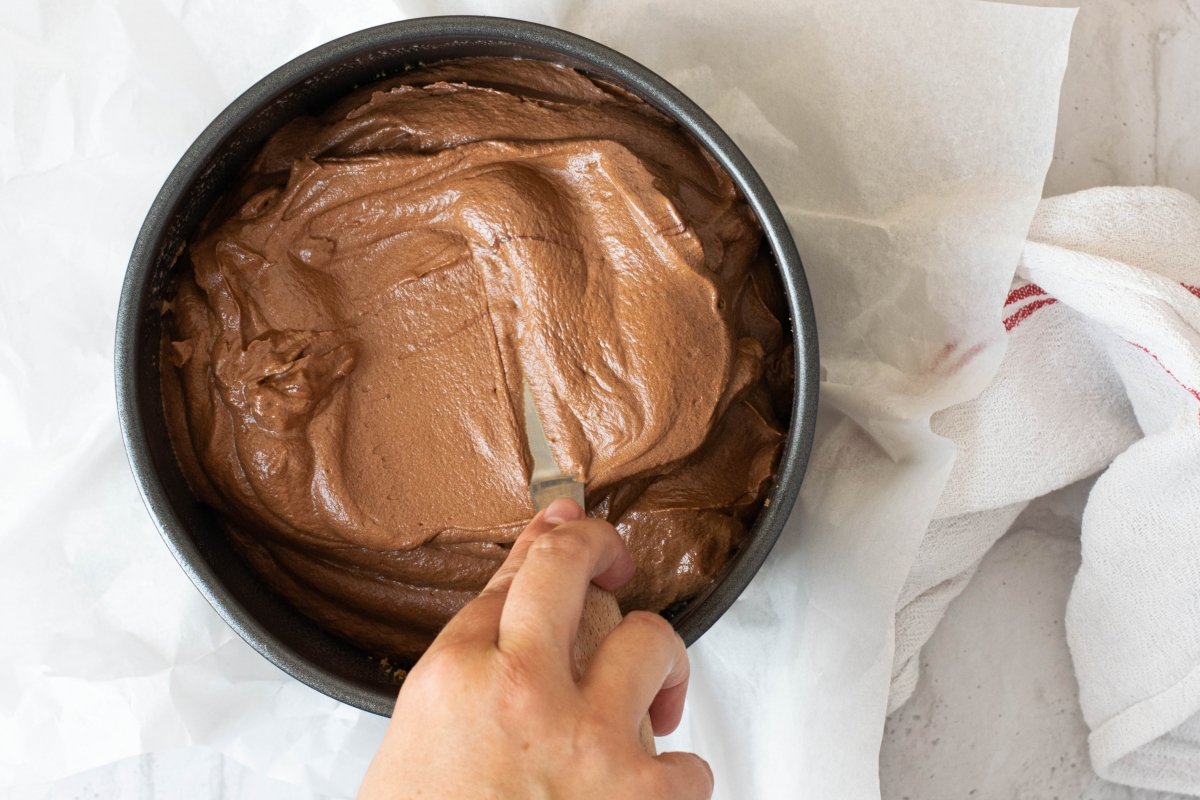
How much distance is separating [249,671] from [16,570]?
1.23ft

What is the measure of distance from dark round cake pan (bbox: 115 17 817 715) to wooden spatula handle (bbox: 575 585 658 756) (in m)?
0.23

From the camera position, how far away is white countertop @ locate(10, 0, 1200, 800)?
66.6 inches

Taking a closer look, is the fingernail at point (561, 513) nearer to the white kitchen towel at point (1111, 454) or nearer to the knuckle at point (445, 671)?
the knuckle at point (445, 671)

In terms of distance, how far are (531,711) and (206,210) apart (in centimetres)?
87

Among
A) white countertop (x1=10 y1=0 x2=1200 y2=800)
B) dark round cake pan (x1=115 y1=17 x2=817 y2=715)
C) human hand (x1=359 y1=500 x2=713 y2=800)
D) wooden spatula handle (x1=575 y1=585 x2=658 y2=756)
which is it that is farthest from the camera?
white countertop (x1=10 y1=0 x2=1200 y2=800)

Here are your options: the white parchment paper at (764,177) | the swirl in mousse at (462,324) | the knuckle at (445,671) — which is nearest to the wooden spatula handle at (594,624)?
the knuckle at (445,671)

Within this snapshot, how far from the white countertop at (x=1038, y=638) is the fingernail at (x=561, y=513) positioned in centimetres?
94

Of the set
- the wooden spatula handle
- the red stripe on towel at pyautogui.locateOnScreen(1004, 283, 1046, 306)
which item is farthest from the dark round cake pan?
the red stripe on towel at pyautogui.locateOnScreen(1004, 283, 1046, 306)

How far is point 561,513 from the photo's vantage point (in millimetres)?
1037

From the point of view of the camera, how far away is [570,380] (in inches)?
50.1

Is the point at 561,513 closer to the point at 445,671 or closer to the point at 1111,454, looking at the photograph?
the point at 445,671

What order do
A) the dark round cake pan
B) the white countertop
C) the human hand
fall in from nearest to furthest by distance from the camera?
the human hand, the dark round cake pan, the white countertop

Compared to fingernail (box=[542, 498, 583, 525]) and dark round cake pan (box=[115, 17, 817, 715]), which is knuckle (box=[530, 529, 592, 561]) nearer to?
fingernail (box=[542, 498, 583, 525])

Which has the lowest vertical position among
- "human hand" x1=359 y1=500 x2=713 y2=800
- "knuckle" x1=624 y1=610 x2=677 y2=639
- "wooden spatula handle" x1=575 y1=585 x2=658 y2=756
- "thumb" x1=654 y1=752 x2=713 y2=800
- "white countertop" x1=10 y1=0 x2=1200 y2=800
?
"white countertop" x1=10 y1=0 x2=1200 y2=800
